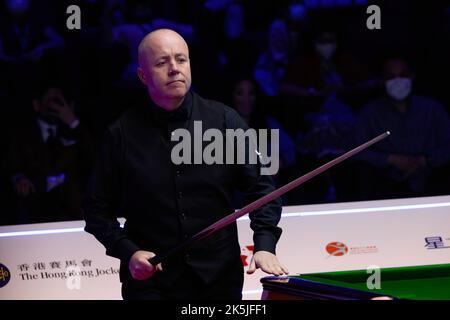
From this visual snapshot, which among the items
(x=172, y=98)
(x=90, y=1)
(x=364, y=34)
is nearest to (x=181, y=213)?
(x=172, y=98)

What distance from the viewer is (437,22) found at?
6.09 m

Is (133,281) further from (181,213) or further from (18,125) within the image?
(18,125)

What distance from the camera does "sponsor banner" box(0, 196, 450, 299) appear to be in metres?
4.71

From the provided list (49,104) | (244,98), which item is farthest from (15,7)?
(244,98)

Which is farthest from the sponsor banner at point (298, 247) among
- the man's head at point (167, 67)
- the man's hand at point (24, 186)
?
the man's head at point (167, 67)

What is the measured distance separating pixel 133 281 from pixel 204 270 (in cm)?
23

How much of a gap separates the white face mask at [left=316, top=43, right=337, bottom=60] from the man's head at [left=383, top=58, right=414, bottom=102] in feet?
1.23

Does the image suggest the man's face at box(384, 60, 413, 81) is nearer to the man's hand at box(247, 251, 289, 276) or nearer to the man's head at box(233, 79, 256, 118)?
the man's head at box(233, 79, 256, 118)

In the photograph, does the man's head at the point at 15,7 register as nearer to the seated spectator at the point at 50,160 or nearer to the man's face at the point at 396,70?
the seated spectator at the point at 50,160

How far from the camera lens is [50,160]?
17.2 ft

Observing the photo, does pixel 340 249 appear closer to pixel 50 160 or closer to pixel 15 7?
pixel 50 160

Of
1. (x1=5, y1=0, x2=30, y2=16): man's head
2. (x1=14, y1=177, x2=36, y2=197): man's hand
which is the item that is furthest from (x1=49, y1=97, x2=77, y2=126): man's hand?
(x1=5, y1=0, x2=30, y2=16): man's head

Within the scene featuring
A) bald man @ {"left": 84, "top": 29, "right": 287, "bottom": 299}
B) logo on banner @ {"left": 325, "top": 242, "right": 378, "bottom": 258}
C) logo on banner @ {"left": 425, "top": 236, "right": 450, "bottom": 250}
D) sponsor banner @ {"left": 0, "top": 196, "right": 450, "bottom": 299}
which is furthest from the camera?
logo on banner @ {"left": 425, "top": 236, "right": 450, "bottom": 250}

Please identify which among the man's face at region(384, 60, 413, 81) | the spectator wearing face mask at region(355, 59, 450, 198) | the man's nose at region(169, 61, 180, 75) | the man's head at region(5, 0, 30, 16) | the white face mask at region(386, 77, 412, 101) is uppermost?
the man's head at region(5, 0, 30, 16)
